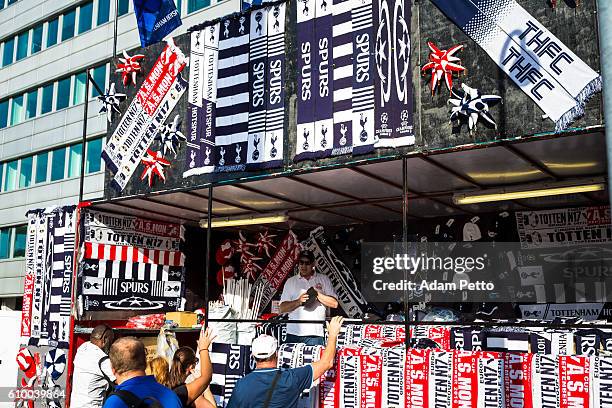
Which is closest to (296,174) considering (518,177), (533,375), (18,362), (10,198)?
(518,177)

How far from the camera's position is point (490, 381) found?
567 centimetres

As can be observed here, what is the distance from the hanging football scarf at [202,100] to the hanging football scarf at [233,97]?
0.36 feet

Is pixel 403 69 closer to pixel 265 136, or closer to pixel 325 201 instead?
pixel 265 136

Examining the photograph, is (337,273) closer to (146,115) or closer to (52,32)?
(146,115)

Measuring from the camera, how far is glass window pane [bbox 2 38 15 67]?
32934 mm

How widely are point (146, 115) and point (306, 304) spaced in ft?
12.2

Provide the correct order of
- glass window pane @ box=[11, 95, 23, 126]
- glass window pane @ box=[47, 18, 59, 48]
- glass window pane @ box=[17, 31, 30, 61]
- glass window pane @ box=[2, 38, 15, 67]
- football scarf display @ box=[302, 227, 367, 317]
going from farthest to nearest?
glass window pane @ box=[2, 38, 15, 67], glass window pane @ box=[17, 31, 30, 61], glass window pane @ box=[11, 95, 23, 126], glass window pane @ box=[47, 18, 59, 48], football scarf display @ box=[302, 227, 367, 317]

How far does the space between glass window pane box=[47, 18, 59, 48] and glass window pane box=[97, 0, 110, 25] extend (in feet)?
11.1

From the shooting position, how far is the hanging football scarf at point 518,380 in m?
5.66

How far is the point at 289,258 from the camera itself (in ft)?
40.2

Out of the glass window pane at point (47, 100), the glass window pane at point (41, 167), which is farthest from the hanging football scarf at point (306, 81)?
the glass window pane at point (47, 100)

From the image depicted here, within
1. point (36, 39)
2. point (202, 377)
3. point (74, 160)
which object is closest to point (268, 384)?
point (202, 377)

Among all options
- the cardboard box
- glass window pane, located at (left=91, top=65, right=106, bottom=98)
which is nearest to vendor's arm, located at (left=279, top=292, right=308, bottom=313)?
the cardboard box

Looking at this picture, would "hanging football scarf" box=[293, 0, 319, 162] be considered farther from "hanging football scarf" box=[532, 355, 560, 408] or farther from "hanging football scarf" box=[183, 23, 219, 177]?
"hanging football scarf" box=[532, 355, 560, 408]
